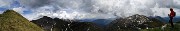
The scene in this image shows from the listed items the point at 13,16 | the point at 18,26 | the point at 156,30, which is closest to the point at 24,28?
the point at 18,26

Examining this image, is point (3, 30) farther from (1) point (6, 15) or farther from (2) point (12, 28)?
(1) point (6, 15)

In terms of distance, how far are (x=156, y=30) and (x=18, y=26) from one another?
63.4 feet

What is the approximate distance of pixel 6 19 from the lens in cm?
4744

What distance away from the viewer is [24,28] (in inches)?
1807

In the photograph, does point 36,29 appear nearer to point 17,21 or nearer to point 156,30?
point 17,21

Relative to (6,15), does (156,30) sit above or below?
below

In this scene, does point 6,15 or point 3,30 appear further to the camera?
point 6,15

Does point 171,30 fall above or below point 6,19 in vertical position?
below

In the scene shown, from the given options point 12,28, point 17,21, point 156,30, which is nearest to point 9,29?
point 12,28

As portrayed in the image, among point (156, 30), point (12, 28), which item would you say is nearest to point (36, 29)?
point (12, 28)

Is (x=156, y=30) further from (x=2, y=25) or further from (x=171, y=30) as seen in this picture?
(x=2, y=25)

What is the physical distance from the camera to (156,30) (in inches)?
1913

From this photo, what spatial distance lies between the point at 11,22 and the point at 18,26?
1743 mm

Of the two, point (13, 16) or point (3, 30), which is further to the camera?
point (13, 16)
